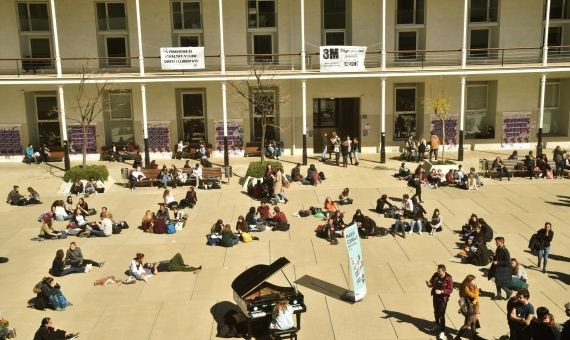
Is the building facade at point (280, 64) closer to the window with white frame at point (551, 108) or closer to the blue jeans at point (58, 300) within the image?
the window with white frame at point (551, 108)

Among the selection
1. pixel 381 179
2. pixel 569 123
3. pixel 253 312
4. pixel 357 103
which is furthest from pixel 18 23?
pixel 569 123

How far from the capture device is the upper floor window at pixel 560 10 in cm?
3025

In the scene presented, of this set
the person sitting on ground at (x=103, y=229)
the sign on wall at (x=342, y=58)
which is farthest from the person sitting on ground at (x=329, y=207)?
the sign on wall at (x=342, y=58)

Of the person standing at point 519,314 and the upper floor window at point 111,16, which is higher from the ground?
the upper floor window at point 111,16

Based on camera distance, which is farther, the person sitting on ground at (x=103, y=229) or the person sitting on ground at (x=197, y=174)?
the person sitting on ground at (x=197, y=174)

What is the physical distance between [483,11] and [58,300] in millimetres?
25858

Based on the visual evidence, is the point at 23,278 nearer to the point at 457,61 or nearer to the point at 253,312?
the point at 253,312

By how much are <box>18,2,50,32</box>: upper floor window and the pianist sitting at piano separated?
77.8 feet

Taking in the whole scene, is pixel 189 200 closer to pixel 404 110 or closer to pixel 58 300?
pixel 58 300

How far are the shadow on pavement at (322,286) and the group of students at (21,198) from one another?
12.8m

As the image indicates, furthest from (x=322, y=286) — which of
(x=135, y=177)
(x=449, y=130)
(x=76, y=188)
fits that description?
(x=449, y=130)

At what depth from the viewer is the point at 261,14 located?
29297 millimetres

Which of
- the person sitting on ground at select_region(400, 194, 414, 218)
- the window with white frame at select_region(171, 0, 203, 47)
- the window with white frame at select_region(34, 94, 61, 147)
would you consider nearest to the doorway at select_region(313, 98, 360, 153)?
the window with white frame at select_region(171, 0, 203, 47)

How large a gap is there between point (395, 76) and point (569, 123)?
10.5 metres
